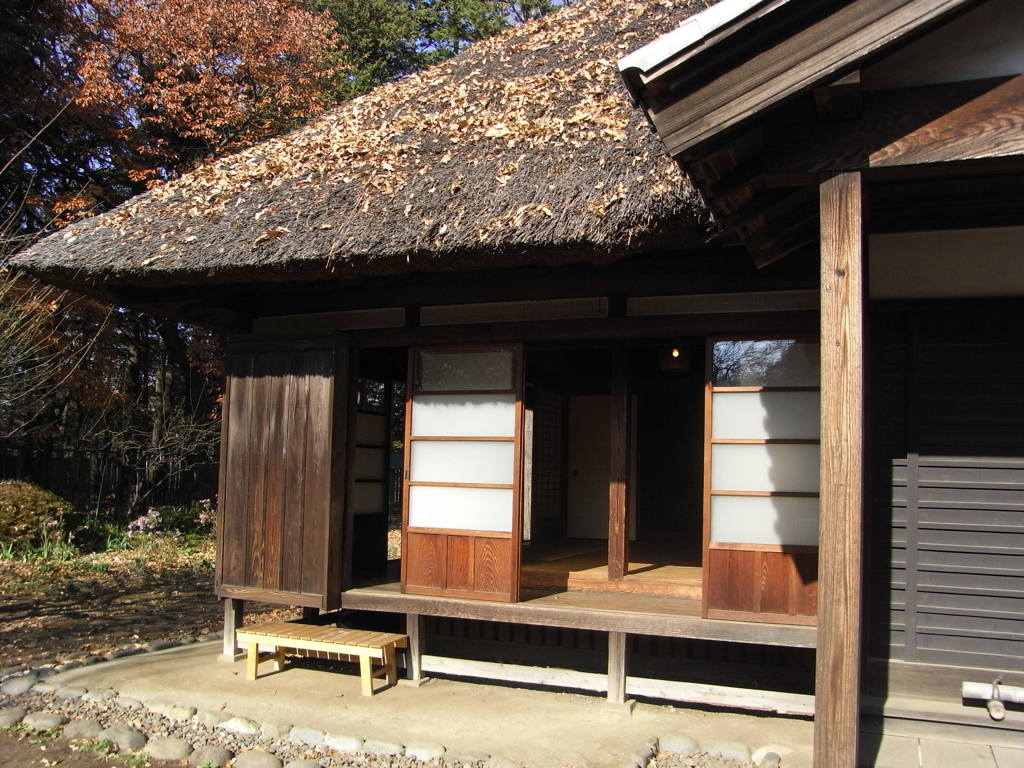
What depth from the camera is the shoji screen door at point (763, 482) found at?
184 inches

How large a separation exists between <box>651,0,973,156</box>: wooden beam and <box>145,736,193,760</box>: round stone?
3.98m

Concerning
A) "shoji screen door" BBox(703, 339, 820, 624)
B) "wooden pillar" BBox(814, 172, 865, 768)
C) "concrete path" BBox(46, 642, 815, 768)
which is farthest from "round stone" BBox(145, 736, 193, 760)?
"wooden pillar" BBox(814, 172, 865, 768)

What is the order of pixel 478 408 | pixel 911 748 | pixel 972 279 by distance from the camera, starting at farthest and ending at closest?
pixel 478 408, pixel 972 279, pixel 911 748

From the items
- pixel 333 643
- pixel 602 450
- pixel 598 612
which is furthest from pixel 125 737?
pixel 602 450

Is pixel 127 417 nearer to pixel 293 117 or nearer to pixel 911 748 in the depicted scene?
pixel 293 117

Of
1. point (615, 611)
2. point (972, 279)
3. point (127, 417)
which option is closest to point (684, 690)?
point (615, 611)

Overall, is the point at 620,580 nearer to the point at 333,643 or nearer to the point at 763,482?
the point at 763,482

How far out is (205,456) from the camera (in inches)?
613

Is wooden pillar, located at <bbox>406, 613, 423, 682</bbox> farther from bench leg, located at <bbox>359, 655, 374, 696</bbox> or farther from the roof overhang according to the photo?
the roof overhang

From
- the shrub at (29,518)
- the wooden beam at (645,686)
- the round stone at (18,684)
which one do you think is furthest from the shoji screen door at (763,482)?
the shrub at (29,518)

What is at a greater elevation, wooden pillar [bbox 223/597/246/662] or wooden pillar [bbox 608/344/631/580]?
wooden pillar [bbox 608/344/631/580]

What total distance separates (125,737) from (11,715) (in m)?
0.88

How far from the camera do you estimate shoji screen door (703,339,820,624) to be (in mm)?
4676

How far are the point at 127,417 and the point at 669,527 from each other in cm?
948
